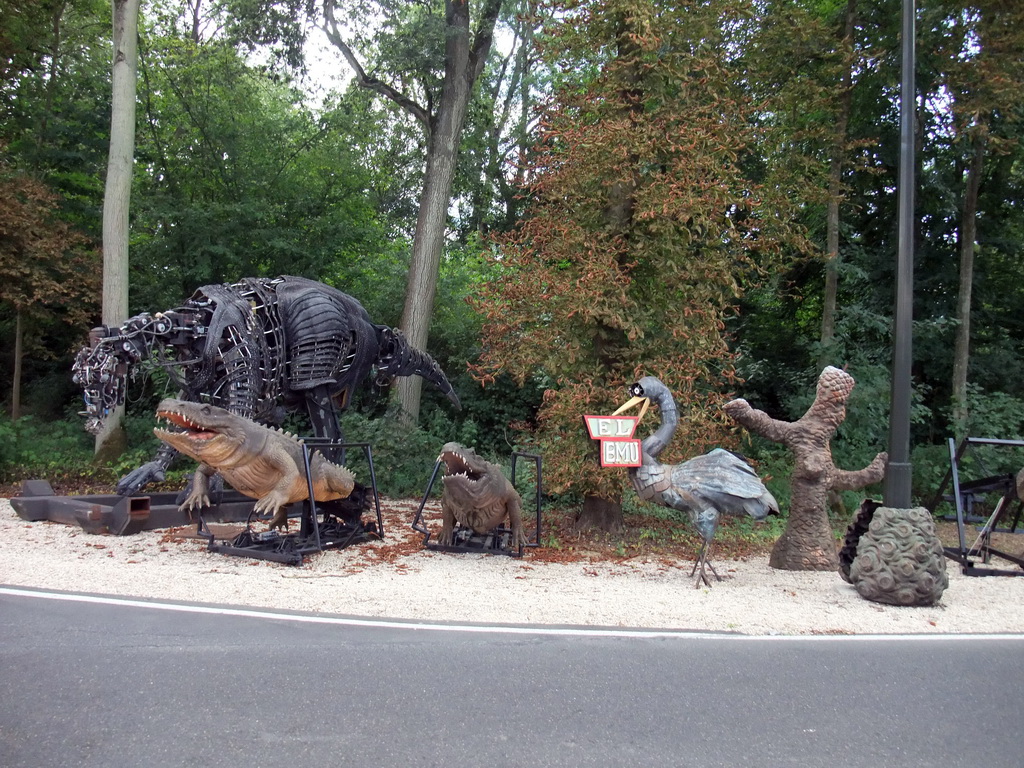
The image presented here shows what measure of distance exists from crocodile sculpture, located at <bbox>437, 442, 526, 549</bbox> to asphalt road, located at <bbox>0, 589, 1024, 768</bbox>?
2.52 meters

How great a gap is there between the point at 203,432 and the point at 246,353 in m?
1.64

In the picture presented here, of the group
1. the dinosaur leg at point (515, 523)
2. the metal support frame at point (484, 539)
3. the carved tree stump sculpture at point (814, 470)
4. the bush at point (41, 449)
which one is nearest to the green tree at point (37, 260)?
the bush at point (41, 449)

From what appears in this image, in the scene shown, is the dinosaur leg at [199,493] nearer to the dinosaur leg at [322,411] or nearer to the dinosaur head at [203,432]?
the dinosaur leg at [322,411]

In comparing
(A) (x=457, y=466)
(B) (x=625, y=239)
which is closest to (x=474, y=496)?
(A) (x=457, y=466)

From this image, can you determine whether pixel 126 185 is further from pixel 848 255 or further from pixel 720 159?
pixel 848 255

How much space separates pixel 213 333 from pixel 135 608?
3.47 meters

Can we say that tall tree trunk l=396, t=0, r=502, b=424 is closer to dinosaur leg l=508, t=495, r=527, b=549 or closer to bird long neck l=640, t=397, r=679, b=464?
dinosaur leg l=508, t=495, r=527, b=549

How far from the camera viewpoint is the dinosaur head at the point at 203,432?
683 cm

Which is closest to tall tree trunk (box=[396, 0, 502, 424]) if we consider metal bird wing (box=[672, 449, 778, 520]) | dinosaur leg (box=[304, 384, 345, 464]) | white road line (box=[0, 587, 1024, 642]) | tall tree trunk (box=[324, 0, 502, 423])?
tall tree trunk (box=[324, 0, 502, 423])

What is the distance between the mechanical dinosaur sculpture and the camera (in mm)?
8367

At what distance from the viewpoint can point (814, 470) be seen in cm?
765

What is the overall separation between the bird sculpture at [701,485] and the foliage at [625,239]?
159cm

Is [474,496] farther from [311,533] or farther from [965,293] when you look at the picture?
[965,293]

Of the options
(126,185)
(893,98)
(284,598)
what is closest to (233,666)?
(284,598)
